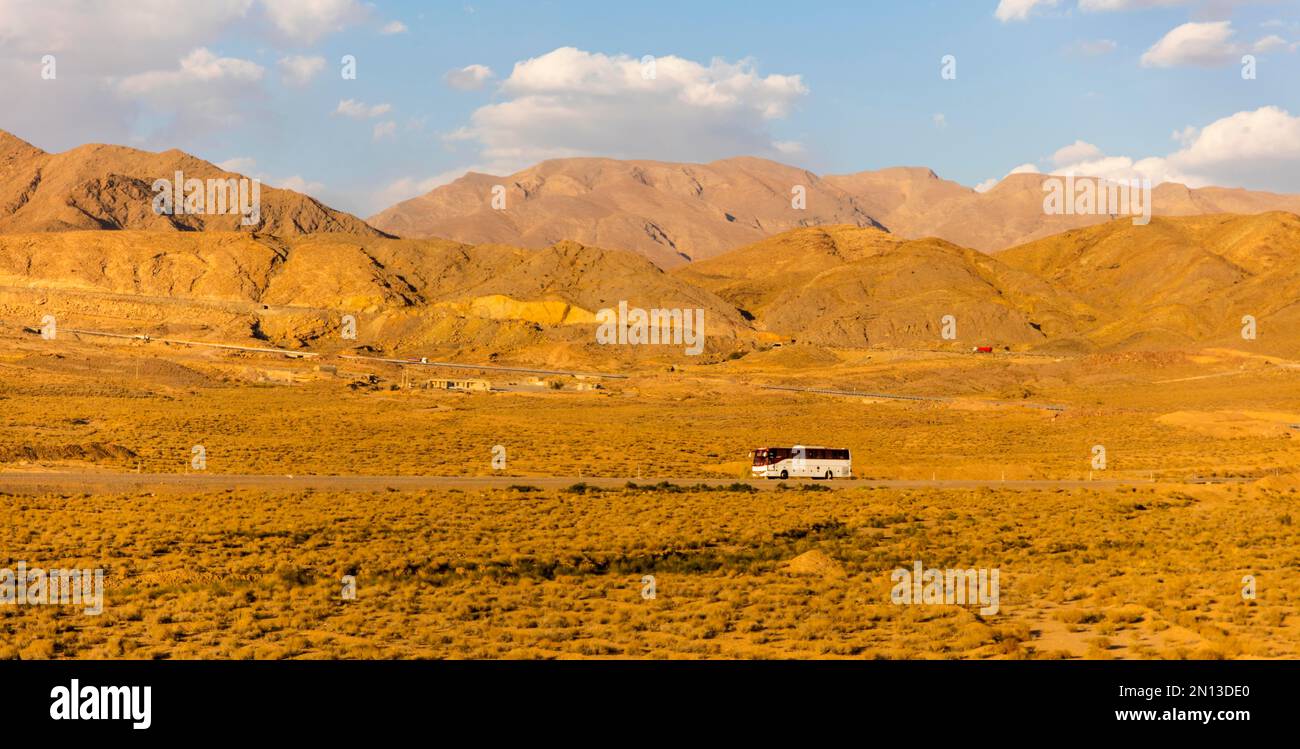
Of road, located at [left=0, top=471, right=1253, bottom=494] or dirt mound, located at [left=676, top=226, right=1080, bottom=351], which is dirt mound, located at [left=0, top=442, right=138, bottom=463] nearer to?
road, located at [left=0, top=471, right=1253, bottom=494]

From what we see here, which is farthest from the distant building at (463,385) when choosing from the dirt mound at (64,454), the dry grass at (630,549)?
the dirt mound at (64,454)

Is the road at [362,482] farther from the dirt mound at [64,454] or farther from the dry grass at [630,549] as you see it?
the dirt mound at [64,454]

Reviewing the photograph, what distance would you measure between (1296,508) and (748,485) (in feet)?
68.1

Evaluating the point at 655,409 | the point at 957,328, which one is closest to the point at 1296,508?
the point at 655,409

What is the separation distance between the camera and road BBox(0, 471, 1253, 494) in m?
41.4

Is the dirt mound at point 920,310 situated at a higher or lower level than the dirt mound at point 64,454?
higher

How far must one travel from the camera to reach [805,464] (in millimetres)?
52656

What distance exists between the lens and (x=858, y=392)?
120 metres

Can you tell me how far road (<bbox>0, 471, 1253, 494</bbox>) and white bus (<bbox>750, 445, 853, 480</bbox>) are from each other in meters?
0.96

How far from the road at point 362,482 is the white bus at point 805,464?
0.96 meters

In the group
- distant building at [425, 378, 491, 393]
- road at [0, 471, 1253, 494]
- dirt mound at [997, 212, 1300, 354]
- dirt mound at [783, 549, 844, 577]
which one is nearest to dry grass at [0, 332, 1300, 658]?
dirt mound at [783, 549, 844, 577]

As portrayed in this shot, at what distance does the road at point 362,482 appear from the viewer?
136ft

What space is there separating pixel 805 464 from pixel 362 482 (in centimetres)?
2046
